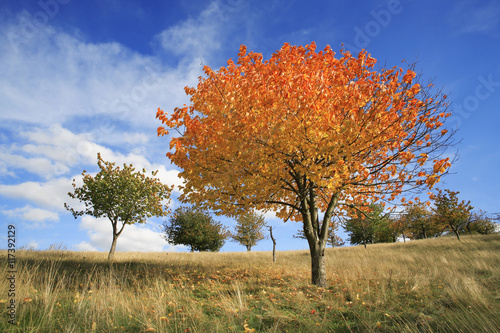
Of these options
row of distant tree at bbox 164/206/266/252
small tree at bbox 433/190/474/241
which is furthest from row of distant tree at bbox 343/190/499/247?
row of distant tree at bbox 164/206/266/252

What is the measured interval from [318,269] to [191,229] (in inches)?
1132

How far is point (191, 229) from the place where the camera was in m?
35.6

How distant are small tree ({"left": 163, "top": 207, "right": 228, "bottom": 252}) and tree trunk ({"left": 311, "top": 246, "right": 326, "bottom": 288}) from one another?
2765 centimetres

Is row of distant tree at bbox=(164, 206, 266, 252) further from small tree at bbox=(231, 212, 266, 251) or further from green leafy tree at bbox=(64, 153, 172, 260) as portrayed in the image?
green leafy tree at bbox=(64, 153, 172, 260)

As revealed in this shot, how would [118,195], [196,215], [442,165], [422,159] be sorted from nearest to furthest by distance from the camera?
[442,165]
[422,159]
[118,195]
[196,215]

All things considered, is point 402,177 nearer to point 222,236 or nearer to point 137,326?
point 137,326

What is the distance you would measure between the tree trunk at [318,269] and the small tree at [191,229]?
1088 inches

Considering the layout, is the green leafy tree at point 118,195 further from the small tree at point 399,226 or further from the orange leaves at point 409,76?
the small tree at point 399,226

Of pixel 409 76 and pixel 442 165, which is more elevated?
pixel 409 76

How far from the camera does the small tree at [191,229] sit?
35.7m

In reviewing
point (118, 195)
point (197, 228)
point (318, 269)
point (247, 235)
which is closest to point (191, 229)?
point (197, 228)

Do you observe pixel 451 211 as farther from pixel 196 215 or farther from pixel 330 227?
pixel 196 215

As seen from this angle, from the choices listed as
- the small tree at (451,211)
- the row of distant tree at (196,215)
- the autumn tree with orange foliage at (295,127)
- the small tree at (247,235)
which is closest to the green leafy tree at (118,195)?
the row of distant tree at (196,215)

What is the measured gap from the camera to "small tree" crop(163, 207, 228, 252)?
35.7 metres
